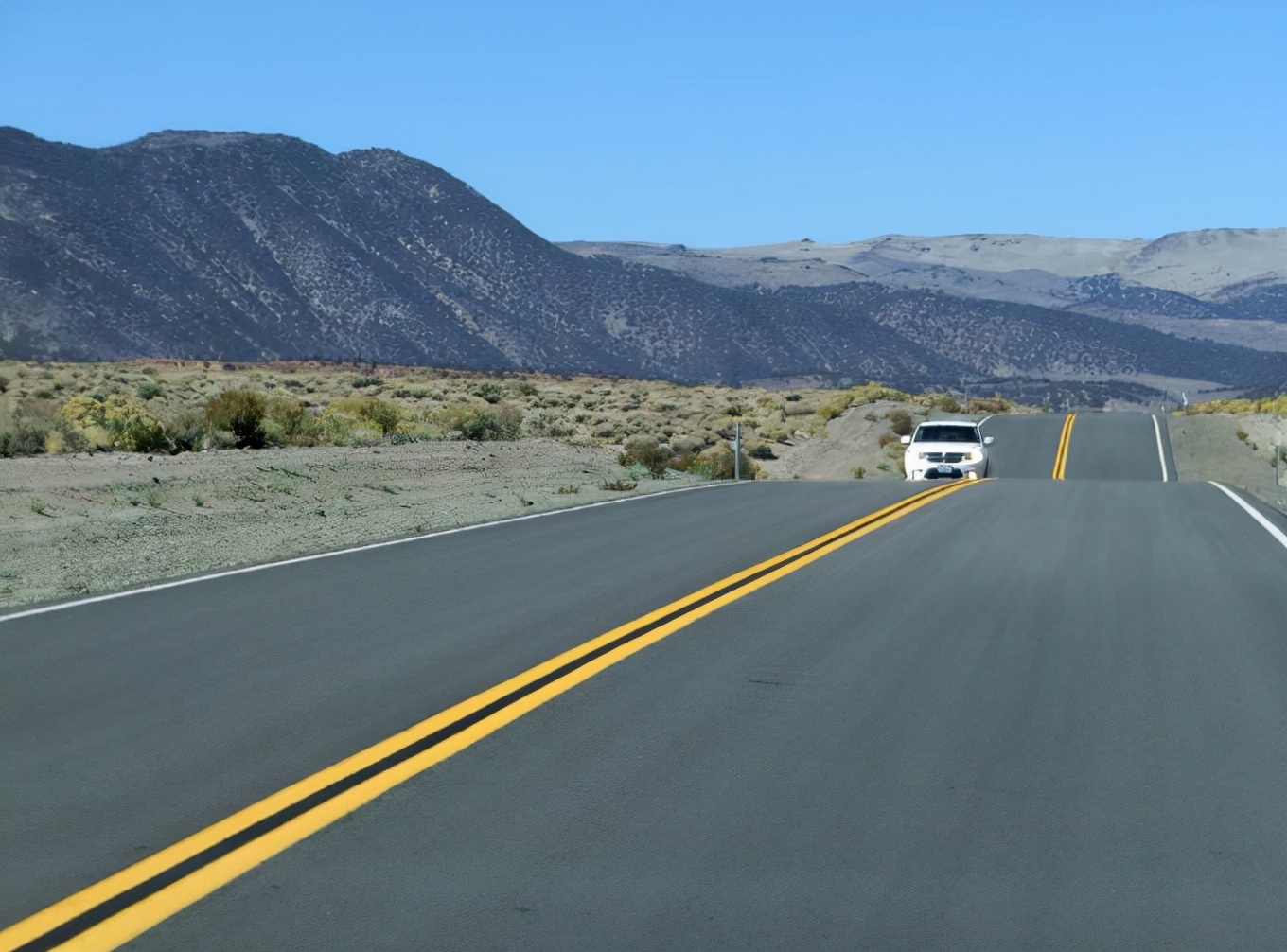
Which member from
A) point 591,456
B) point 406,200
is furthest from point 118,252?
point 591,456

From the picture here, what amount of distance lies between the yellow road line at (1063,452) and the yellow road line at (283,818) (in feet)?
139

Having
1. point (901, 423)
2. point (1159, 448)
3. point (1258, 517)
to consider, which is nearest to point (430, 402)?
point (901, 423)

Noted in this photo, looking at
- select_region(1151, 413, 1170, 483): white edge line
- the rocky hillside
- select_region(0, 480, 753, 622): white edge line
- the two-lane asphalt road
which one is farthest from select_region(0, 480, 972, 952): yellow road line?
the rocky hillside

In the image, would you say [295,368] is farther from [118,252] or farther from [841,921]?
[841,921]

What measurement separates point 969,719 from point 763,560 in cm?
689

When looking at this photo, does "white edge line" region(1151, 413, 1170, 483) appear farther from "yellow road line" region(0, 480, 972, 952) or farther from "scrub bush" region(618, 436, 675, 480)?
"yellow road line" region(0, 480, 972, 952)

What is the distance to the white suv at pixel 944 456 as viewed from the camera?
3522 centimetres

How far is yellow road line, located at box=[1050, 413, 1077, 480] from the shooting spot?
55.7m

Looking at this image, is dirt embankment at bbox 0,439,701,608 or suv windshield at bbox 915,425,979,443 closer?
dirt embankment at bbox 0,439,701,608

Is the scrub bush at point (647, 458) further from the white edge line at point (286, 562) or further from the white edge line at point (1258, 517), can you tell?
the white edge line at point (286, 562)

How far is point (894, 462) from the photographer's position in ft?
206

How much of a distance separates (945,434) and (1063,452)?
27575 mm

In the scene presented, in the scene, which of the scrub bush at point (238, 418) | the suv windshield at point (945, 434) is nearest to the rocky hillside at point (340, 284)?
the scrub bush at point (238, 418)

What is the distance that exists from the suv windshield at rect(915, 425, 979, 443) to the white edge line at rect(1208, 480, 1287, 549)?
8357mm
